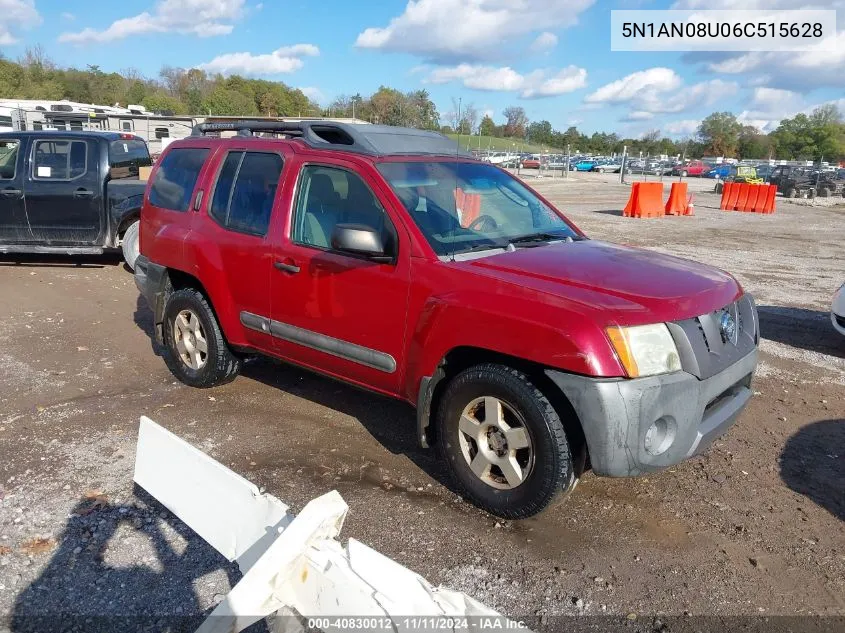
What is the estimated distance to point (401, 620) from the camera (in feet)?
5.35

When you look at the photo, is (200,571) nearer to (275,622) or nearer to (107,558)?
(107,558)

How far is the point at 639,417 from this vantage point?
3.02 metres

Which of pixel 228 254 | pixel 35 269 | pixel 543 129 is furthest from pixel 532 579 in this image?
pixel 35 269

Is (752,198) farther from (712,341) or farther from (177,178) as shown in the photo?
(712,341)

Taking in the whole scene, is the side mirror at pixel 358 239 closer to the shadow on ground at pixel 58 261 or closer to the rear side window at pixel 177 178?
the rear side window at pixel 177 178

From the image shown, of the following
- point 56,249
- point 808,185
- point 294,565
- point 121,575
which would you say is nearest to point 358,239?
point 121,575

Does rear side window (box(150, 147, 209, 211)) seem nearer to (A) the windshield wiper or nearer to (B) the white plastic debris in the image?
(A) the windshield wiper

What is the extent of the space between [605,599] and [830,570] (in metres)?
1.11

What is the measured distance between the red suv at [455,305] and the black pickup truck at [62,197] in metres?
4.93

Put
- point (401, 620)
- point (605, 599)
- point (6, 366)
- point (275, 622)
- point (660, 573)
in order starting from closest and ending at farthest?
point (401, 620), point (275, 622), point (605, 599), point (660, 573), point (6, 366)

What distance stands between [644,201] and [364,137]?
55.8 feet

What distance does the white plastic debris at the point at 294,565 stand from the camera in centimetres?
165

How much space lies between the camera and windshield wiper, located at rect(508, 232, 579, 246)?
409 centimetres

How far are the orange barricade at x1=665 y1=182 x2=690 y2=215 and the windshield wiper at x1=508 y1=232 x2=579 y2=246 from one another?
17.8 m
